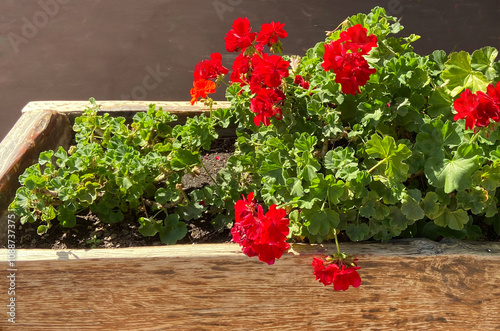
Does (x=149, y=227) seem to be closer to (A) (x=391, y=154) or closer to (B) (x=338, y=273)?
(B) (x=338, y=273)

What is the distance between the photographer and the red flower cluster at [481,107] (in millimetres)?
1021

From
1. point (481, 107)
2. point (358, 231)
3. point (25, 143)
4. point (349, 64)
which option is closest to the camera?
point (481, 107)

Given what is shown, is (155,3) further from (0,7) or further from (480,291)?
(480,291)

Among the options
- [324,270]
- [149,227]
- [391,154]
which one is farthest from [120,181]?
[391,154]

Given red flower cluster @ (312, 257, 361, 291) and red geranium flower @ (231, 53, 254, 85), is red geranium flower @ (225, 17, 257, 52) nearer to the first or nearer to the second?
red geranium flower @ (231, 53, 254, 85)

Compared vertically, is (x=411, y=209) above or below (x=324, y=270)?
above

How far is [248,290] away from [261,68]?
52 cm

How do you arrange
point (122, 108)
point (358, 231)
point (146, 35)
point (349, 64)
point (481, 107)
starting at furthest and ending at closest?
point (146, 35) → point (122, 108) → point (358, 231) → point (349, 64) → point (481, 107)

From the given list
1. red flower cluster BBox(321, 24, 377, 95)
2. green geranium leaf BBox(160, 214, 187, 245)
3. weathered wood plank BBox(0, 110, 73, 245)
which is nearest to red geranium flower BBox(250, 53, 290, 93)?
red flower cluster BBox(321, 24, 377, 95)

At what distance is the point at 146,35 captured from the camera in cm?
287

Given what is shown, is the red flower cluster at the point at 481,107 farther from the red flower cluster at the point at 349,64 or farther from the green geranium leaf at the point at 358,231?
the green geranium leaf at the point at 358,231

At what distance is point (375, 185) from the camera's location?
1223 millimetres

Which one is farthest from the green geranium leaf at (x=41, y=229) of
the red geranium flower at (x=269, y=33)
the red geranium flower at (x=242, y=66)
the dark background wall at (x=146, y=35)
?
the dark background wall at (x=146, y=35)

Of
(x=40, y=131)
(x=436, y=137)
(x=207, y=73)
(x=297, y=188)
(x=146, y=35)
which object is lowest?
(x=297, y=188)
